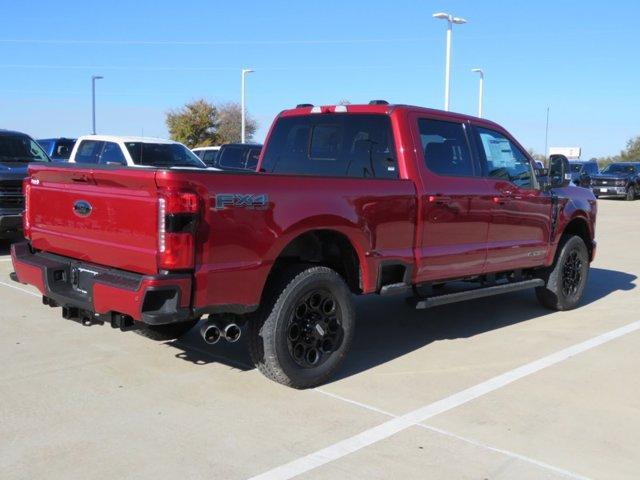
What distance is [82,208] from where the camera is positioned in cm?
454

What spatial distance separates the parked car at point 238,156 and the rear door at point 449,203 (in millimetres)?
11271

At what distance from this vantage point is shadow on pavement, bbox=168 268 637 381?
5.53 m

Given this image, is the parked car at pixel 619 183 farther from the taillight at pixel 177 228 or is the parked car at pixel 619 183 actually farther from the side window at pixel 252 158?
the taillight at pixel 177 228

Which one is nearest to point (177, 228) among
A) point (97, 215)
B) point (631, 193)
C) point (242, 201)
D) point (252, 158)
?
point (242, 201)

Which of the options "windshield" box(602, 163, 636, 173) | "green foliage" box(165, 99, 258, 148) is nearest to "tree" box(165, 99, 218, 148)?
"green foliage" box(165, 99, 258, 148)

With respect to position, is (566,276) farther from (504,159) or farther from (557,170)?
(504,159)

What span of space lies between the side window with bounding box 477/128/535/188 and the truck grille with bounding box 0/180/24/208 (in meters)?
7.16

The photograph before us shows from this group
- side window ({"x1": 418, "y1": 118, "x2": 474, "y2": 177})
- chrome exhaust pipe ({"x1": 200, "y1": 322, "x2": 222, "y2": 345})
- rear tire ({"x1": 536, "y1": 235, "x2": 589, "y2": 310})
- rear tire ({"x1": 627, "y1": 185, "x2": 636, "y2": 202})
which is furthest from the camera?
rear tire ({"x1": 627, "y1": 185, "x2": 636, "y2": 202})

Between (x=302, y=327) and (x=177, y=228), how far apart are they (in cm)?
136

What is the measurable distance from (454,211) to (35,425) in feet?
11.8

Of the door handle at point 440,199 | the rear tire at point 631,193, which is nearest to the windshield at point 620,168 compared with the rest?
the rear tire at point 631,193

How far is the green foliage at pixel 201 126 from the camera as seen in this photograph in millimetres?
51188

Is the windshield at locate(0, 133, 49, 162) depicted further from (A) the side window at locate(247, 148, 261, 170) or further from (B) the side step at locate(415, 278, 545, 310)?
(B) the side step at locate(415, 278, 545, 310)

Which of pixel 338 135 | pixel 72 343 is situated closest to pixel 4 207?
pixel 72 343
